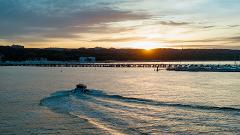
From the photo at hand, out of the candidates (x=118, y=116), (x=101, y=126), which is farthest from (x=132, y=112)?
(x=101, y=126)

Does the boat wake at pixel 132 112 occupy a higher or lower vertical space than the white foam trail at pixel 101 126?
higher

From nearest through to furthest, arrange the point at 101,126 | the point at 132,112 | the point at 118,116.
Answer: the point at 101,126 < the point at 118,116 < the point at 132,112

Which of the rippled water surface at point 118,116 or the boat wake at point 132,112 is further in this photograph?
the boat wake at point 132,112

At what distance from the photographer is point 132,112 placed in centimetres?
2855

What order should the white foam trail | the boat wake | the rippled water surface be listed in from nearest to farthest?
the white foam trail
the rippled water surface
the boat wake

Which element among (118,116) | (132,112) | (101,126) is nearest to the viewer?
(101,126)

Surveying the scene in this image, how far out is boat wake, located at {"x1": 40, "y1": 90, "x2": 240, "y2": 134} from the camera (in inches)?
916

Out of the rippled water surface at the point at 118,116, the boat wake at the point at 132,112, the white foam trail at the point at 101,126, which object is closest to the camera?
the white foam trail at the point at 101,126

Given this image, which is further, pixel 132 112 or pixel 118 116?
pixel 132 112

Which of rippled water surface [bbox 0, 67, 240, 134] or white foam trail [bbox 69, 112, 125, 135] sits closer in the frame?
white foam trail [bbox 69, 112, 125, 135]

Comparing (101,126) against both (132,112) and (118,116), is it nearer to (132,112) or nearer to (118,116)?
(118,116)

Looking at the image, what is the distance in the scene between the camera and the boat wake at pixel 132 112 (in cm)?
2327

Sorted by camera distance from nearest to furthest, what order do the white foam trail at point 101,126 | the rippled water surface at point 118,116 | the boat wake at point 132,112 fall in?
the white foam trail at point 101,126 < the rippled water surface at point 118,116 < the boat wake at point 132,112

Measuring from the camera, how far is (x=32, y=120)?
25.4 m
